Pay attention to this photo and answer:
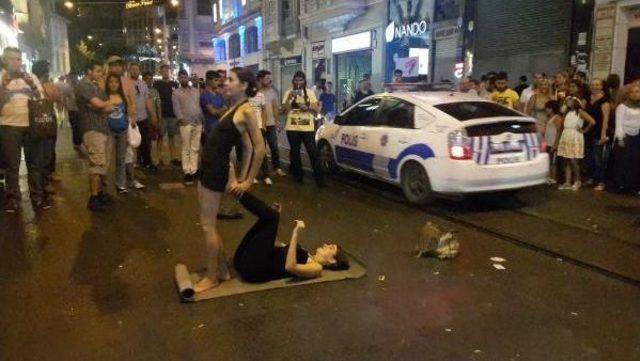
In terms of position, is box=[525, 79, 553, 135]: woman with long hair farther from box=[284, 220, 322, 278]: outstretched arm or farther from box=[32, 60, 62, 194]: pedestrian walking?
box=[32, 60, 62, 194]: pedestrian walking

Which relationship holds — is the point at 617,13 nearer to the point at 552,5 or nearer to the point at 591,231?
the point at 552,5

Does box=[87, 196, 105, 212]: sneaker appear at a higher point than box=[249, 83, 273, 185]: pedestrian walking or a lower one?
lower

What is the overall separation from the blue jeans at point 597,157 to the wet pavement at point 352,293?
1463mm

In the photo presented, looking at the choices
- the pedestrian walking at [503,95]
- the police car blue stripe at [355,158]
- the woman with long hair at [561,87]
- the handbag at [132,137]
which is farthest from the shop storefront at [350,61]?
the handbag at [132,137]

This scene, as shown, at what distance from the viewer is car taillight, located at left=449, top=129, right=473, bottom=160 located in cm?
718

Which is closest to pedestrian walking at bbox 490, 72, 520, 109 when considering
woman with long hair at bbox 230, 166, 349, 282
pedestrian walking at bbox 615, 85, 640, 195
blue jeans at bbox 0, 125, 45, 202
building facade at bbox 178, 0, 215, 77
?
pedestrian walking at bbox 615, 85, 640, 195

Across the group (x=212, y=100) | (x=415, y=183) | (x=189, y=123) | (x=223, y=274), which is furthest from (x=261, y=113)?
(x=223, y=274)

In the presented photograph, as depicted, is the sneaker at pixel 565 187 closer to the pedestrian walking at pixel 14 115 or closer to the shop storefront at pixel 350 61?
the pedestrian walking at pixel 14 115

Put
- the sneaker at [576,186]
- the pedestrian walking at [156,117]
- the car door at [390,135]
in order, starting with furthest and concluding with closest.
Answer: the pedestrian walking at [156,117], the sneaker at [576,186], the car door at [390,135]

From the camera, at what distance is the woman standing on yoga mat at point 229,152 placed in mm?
4461

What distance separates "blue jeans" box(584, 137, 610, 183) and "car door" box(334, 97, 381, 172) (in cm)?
344

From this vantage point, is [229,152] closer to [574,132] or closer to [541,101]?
[574,132]

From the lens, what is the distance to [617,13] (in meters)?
12.1

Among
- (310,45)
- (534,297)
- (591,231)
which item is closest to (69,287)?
(534,297)
